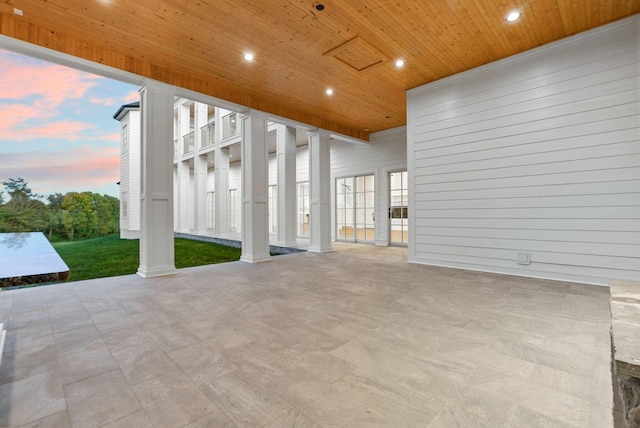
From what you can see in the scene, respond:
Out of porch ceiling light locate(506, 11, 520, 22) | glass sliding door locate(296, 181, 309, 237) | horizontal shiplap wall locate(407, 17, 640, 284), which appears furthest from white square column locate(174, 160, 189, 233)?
porch ceiling light locate(506, 11, 520, 22)

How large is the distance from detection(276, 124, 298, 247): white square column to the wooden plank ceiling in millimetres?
2514

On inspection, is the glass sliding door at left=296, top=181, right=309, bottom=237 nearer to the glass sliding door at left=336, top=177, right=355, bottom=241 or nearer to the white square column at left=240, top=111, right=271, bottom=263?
the glass sliding door at left=336, top=177, right=355, bottom=241

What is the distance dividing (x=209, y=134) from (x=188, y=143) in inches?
87.1

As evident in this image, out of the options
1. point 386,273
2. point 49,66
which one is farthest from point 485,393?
point 49,66

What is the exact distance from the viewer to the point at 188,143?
12086 millimetres

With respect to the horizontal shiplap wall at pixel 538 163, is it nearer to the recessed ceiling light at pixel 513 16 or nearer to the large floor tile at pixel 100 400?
the recessed ceiling light at pixel 513 16

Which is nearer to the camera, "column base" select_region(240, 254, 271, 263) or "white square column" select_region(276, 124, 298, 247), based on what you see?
"column base" select_region(240, 254, 271, 263)

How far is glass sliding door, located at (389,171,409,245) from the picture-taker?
24.5 ft

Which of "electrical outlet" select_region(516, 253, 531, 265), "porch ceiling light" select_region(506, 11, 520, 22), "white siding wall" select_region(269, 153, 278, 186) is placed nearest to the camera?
"porch ceiling light" select_region(506, 11, 520, 22)

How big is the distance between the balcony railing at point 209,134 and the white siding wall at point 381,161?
5.39 m

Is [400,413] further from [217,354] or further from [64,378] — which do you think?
[64,378]

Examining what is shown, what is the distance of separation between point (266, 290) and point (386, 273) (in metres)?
1.92

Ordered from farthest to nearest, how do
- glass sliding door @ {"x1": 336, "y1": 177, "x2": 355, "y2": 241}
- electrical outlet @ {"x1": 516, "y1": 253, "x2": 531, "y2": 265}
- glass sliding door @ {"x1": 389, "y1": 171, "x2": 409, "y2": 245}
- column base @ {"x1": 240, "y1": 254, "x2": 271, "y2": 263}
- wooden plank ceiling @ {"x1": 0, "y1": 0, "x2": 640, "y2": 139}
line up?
glass sliding door @ {"x1": 336, "y1": 177, "x2": 355, "y2": 241} < glass sliding door @ {"x1": 389, "y1": 171, "x2": 409, "y2": 245} < column base @ {"x1": 240, "y1": 254, "x2": 271, "y2": 263} < electrical outlet @ {"x1": 516, "y1": 253, "x2": 531, "y2": 265} < wooden plank ceiling @ {"x1": 0, "y1": 0, "x2": 640, "y2": 139}

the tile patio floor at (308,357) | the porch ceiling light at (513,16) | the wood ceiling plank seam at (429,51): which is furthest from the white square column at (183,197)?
the porch ceiling light at (513,16)
